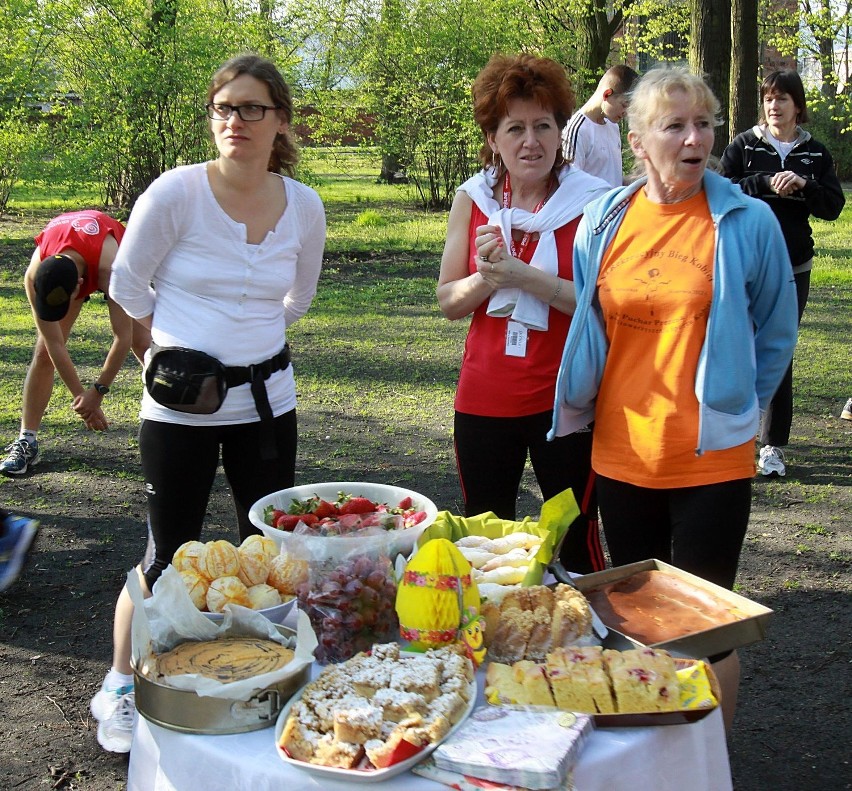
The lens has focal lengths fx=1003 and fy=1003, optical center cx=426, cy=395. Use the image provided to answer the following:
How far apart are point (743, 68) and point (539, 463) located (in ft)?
21.2

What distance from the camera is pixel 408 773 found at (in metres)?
1.74

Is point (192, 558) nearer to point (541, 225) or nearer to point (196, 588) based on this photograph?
point (196, 588)

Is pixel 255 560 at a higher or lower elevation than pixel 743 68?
lower

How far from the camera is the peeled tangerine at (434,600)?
205cm

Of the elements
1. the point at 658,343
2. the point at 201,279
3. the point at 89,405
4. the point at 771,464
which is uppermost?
the point at 201,279

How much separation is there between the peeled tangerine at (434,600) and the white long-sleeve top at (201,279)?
1092mm

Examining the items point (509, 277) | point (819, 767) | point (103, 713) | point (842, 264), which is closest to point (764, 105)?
point (509, 277)

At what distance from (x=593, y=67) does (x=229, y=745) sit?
56.9 ft

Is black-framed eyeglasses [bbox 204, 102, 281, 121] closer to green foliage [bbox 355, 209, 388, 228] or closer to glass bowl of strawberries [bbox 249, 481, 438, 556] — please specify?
glass bowl of strawberries [bbox 249, 481, 438, 556]

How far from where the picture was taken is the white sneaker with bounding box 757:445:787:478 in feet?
19.0

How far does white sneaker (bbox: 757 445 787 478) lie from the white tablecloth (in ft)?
13.3

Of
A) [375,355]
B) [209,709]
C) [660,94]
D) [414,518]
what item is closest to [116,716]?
[414,518]

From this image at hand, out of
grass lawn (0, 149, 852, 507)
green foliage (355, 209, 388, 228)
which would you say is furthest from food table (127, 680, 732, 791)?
green foliage (355, 209, 388, 228)

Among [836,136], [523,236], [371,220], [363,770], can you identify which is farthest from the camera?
[836,136]
